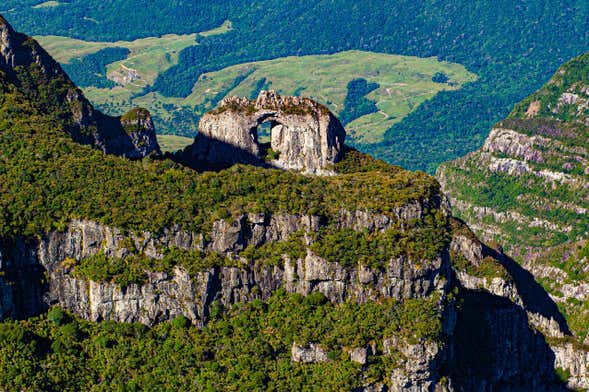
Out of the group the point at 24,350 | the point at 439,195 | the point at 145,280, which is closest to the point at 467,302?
the point at 439,195

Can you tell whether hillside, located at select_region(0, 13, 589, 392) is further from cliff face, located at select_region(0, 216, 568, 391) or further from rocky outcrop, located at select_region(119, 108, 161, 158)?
Answer: rocky outcrop, located at select_region(119, 108, 161, 158)

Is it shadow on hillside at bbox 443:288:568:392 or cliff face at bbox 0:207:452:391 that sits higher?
cliff face at bbox 0:207:452:391

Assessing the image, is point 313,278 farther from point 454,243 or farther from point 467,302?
point 454,243

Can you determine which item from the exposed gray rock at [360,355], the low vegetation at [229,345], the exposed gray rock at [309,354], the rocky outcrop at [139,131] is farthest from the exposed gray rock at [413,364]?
the rocky outcrop at [139,131]

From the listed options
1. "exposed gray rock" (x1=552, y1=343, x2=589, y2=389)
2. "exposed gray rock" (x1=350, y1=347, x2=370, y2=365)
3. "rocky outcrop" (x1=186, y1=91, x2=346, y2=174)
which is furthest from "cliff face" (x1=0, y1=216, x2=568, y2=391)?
"exposed gray rock" (x1=552, y1=343, x2=589, y2=389)

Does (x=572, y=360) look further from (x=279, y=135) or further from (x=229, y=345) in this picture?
(x=229, y=345)

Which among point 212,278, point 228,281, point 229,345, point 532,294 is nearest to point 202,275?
point 212,278

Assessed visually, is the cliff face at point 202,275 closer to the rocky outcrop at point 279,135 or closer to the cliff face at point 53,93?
the cliff face at point 53,93
